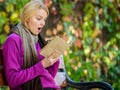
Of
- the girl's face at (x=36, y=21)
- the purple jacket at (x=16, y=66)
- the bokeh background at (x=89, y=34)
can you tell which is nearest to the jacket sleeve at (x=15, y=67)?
the purple jacket at (x=16, y=66)

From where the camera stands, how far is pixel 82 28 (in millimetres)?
5957

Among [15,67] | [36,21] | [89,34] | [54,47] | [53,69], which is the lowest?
[89,34]

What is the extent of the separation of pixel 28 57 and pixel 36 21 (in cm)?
27

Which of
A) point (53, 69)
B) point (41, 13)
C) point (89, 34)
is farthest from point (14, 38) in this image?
point (89, 34)

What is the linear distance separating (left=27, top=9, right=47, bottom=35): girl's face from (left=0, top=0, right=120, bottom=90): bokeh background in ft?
6.97

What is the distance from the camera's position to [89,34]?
601 cm

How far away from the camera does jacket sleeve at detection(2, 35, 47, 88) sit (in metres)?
3.08

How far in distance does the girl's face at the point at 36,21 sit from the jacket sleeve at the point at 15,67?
0.54 ft

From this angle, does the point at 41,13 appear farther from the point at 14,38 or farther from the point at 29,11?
the point at 14,38

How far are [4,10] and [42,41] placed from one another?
178cm

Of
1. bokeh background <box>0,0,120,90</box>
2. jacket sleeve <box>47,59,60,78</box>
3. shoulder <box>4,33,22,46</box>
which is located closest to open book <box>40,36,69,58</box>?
shoulder <box>4,33,22,46</box>

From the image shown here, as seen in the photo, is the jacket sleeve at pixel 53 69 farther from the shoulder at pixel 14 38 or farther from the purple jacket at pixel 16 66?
the shoulder at pixel 14 38

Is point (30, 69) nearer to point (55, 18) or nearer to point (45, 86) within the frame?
point (45, 86)

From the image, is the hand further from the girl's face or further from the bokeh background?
the bokeh background
